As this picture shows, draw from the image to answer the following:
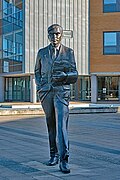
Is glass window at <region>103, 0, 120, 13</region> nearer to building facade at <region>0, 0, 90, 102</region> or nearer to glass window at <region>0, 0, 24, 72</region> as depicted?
building facade at <region>0, 0, 90, 102</region>

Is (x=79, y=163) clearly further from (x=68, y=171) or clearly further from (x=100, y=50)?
(x=100, y=50)

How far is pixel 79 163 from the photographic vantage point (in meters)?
7.34

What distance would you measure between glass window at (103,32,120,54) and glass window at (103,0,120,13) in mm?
2277

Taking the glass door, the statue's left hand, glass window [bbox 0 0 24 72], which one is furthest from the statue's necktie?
the glass door

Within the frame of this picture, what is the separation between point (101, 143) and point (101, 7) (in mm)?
29093

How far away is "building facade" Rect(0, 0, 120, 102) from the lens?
120ft

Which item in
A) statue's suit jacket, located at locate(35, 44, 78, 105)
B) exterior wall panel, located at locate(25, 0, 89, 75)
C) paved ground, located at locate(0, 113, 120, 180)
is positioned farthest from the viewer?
exterior wall panel, located at locate(25, 0, 89, 75)

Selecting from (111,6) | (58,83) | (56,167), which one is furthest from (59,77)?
(111,6)

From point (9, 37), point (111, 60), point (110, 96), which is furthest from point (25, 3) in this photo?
point (110, 96)

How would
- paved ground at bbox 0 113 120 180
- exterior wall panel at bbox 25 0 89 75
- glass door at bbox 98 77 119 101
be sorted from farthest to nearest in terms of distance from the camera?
glass door at bbox 98 77 119 101 → exterior wall panel at bbox 25 0 89 75 → paved ground at bbox 0 113 120 180

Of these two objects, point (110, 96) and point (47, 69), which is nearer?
point (47, 69)

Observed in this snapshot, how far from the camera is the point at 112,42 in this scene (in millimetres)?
37719

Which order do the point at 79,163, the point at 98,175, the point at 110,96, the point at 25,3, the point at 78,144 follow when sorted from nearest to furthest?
the point at 98,175, the point at 79,163, the point at 78,144, the point at 25,3, the point at 110,96

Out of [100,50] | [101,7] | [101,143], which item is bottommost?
[101,143]
